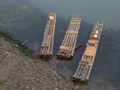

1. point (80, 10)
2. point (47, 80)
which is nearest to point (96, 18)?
point (80, 10)

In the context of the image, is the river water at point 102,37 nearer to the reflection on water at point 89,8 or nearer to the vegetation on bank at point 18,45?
the reflection on water at point 89,8

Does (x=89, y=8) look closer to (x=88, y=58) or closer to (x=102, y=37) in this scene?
(x=102, y=37)

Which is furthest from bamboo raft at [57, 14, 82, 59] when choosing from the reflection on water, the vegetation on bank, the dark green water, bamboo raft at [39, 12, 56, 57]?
the vegetation on bank

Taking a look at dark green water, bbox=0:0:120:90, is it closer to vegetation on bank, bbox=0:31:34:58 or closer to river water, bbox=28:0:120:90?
river water, bbox=28:0:120:90

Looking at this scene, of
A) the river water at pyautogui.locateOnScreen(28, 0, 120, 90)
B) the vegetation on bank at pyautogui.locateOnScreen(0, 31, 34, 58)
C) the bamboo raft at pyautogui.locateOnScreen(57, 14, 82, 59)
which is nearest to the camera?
the river water at pyautogui.locateOnScreen(28, 0, 120, 90)

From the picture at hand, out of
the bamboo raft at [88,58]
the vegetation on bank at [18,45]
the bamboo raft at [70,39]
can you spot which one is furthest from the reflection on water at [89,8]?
the vegetation on bank at [18,45]

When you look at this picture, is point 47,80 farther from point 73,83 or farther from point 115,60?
point 115,60
